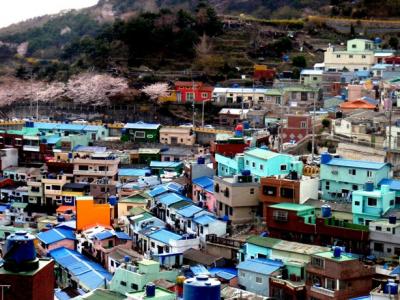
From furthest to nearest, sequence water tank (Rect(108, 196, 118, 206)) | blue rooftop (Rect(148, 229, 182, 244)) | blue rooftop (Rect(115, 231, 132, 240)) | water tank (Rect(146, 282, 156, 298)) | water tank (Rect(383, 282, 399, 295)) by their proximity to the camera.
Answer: water tank (Rect(108, 196, 118, 206)) → blue rooftop (Rect(115, 231, 132, 240)) → blue rooftop (Rect(148, 229, 182, 244)) → water tank (Rect(146, 282, 156, 298)) → water tank (Rect(383, 282, 399, 295))

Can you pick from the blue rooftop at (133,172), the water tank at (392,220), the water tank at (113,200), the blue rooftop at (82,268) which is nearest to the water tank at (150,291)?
the blue rooftop at (82,268)

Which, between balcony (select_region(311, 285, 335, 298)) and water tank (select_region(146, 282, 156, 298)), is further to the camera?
balcony (select_region(311, 285, 335, 298))

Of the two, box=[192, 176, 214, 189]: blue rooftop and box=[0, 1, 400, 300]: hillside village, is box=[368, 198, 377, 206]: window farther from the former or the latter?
box=[192, 176, 214, 189]: blue rooftop

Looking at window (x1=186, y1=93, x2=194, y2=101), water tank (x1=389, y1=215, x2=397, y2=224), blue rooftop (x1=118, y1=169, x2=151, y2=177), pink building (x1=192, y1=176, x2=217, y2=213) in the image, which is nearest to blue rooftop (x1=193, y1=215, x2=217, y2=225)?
pink building (x1=192, y1=176, x2=217, y2=213)

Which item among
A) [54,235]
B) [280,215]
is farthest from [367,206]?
[54,235]

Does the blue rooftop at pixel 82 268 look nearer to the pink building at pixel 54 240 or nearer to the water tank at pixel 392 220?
the pink building at pixel 54 240

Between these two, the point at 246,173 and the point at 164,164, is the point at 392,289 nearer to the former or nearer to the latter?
the point at 246,173

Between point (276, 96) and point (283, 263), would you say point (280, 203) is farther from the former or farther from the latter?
point (276, 96)
